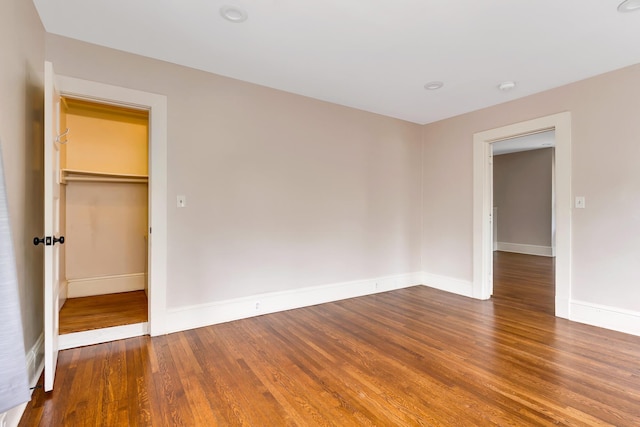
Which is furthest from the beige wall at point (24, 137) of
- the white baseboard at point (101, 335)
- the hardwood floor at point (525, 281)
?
the hardwood floor at point (525, 281)

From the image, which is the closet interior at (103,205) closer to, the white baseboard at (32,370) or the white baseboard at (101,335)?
the white baseboard at (101,335)

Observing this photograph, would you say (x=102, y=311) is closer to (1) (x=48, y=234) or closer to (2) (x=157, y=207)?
(2) (x=157, y=207)

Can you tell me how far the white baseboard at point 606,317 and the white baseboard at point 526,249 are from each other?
4.77 meters

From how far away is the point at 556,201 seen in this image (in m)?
3.38

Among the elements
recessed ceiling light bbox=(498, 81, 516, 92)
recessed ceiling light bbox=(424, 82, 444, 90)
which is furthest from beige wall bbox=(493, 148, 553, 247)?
recessed ceiling light bbox=(424, 82, 444, 90)

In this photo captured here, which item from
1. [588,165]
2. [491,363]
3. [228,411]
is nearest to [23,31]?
[228,411]

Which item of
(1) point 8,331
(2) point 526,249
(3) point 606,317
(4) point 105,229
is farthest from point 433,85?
(2) point 526,249

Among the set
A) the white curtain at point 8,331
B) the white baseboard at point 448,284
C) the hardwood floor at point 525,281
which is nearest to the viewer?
the white curtain at point 8,331

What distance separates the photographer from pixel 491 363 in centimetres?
230

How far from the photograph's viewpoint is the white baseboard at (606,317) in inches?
111

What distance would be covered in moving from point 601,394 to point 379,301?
2.22 m

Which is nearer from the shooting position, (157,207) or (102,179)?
(157,207)

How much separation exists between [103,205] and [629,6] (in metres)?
5.25

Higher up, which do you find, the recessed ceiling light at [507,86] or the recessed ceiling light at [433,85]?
the recessed ceiling light at [433,85]
